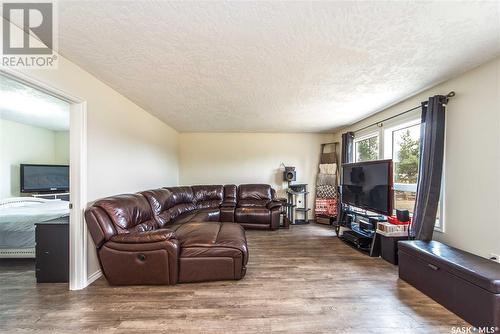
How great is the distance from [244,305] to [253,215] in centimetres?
272

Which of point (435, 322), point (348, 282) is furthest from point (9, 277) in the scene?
point (435, 322)

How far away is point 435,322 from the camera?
1.70m

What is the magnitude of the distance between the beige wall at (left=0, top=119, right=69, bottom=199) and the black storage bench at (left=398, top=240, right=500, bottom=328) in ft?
22.5

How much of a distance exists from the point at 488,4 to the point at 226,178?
516cm

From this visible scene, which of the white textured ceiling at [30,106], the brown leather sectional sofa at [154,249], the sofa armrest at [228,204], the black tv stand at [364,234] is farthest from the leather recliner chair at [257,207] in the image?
the white textured ceiling at [30,106]

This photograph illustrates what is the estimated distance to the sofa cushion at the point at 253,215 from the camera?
15.1ft

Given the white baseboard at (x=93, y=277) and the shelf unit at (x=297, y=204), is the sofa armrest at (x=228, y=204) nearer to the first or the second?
the shelf unit at (x=297, y=204)

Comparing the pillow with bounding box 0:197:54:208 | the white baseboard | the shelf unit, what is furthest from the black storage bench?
the pillow with bounding box 0:197:54:208

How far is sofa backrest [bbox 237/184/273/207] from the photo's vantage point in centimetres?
521

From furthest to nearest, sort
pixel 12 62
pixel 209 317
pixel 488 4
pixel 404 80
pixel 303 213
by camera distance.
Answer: pixel 303 213, pixel 404 80, pixel 209 317, pixel 12 62, pixel 488 4

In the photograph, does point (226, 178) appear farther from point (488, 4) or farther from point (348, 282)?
point (488, 4)

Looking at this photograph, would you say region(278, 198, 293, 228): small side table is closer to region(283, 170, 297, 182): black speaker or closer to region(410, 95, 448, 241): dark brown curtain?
region(283, 170, 297, 182): black speaker

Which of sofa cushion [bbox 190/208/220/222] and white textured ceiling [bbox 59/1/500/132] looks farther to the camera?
sofa cushion [bbox 190/208/220/222]

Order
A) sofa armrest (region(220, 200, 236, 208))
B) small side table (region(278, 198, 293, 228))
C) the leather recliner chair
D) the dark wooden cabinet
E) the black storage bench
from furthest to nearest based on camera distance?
sofa armrest (region(220, 200, 236, 208)), small side table (region(278, 198, 293, 228)), the leather recliner chair, the dark wooden cabinet, the black storage bench
